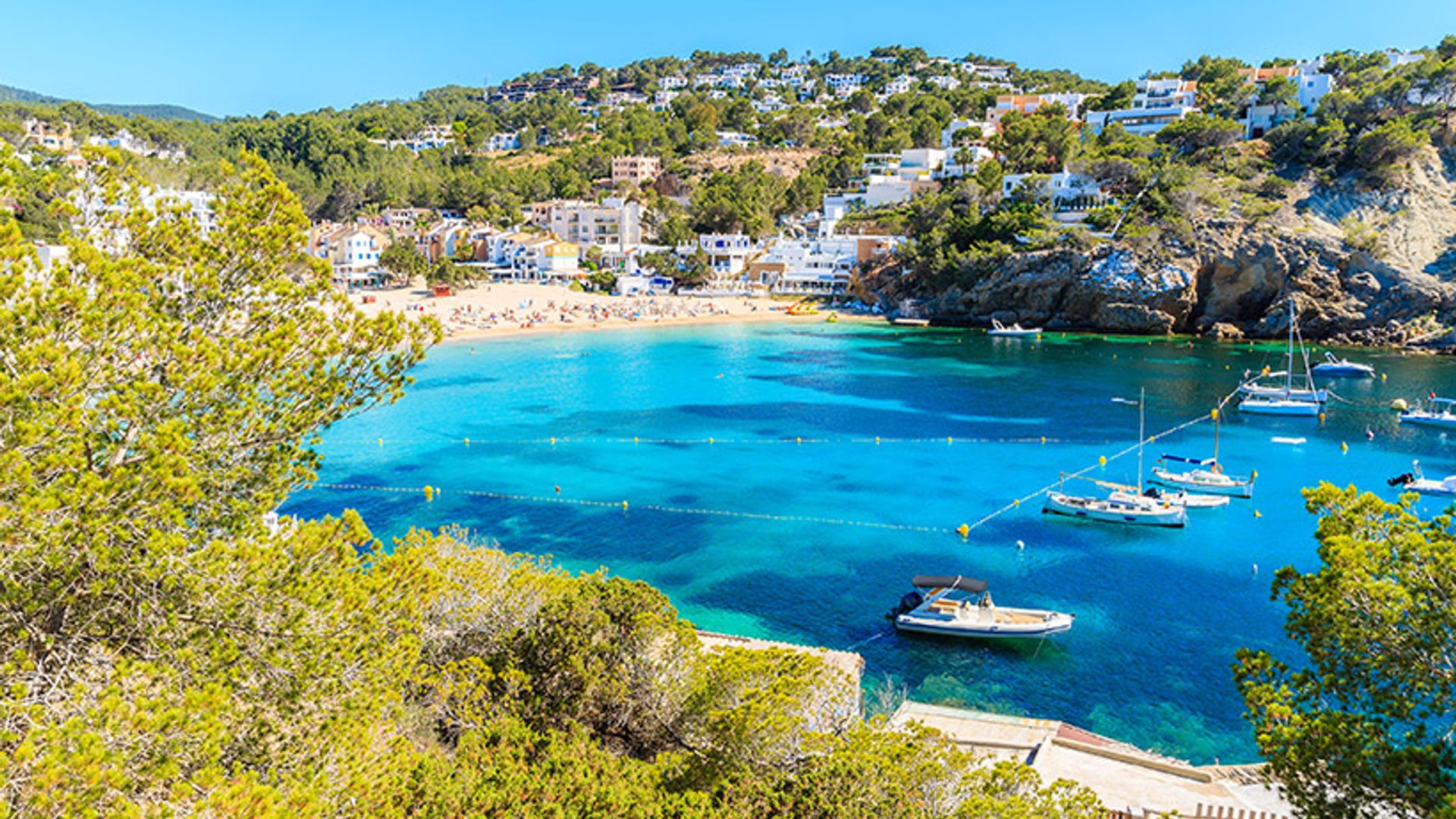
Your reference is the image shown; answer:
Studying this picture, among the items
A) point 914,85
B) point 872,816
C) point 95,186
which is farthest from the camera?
point 914,85

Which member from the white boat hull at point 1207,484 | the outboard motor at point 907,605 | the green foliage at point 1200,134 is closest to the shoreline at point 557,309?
the green foliage at point 1200,134

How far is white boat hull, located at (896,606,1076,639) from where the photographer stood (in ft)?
66.7

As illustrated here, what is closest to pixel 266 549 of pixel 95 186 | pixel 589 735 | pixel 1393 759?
pixel 95 186

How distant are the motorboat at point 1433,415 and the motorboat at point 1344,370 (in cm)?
881

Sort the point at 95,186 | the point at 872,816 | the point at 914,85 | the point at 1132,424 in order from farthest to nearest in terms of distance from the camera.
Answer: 1. the point at 914,85
2. the point at 1132,424
3. the point at 872,816
4. the point at 95,186

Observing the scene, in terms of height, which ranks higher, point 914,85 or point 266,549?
point 914,85

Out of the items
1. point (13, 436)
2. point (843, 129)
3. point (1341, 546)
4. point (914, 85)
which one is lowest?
point (1341, 546)

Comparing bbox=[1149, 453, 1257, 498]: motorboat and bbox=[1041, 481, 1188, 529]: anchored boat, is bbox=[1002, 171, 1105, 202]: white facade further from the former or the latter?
bbox=[1041, 481, 1188, 529]: anchored boat

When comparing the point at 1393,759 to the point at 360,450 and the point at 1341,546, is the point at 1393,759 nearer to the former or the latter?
the point at 1341,546

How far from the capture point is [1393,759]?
7652 mm

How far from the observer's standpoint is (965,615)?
68.5ft

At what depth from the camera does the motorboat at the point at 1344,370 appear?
51.9 metres

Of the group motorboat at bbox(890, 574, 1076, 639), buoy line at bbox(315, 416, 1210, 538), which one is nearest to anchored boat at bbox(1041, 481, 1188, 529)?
buoy line at bbox(315, 416, 1210, 538)

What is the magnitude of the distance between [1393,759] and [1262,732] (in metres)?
1.06
